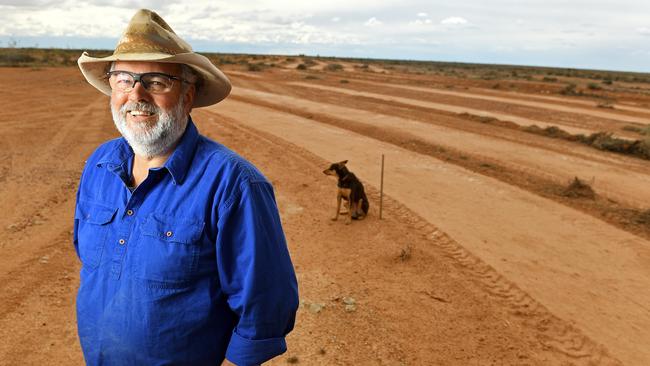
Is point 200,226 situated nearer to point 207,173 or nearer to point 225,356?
point 207,173

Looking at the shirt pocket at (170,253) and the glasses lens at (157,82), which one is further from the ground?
the glasses lens at (157,82)

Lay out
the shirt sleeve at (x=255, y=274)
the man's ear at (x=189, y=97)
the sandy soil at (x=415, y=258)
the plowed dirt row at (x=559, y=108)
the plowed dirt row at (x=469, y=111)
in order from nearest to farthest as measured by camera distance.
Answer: the shirt sleeve at (x=255, y=274) → the man's ear at (x=189, y=97) → the sandy soil at (x=415, y=258) → the plowed dirt row at (x=469, y=111) → the plowed dirt row at (x=559, y=108)

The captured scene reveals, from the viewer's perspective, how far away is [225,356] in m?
2.02

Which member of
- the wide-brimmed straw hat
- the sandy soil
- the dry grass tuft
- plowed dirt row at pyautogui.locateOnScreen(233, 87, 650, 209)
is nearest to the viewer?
the wide-brimmed straw hat

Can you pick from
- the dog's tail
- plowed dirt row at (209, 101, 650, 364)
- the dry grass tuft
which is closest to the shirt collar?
plowed dirt row at (209, 101, 650, 364)

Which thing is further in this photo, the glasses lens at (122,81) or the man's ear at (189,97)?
the man's ear at (189,97)

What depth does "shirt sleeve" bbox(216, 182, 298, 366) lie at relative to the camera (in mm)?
1819

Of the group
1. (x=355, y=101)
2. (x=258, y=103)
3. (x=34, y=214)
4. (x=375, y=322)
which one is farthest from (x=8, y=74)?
(x=375, y=322)

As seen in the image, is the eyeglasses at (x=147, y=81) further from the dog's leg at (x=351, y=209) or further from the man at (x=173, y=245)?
the dog's leg at (x=351, y=209)

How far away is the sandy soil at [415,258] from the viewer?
449 cm

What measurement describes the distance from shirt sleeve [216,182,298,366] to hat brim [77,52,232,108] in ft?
2.21

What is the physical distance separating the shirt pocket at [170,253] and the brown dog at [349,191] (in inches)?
215

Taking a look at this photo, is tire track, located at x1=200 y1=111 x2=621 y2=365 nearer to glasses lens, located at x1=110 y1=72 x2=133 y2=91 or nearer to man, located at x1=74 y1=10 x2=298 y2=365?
man, located at x1=74 y1=10 x2=298 y2=365

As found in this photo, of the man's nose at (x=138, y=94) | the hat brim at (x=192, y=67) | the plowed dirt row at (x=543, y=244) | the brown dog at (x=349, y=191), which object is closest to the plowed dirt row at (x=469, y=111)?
the plowed dirt row at (x=543, y=244)
